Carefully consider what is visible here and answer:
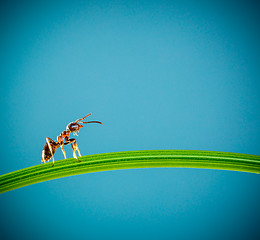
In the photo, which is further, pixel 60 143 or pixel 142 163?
pixel 60 143

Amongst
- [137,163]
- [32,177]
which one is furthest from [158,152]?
[32,177]

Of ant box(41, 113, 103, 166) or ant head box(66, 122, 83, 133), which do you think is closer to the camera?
ant box(41, 113, 103, 166)

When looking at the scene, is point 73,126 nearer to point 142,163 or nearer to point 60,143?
point 60,143

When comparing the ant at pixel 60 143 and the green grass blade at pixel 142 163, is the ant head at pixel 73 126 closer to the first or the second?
the ant at pixel 60 143

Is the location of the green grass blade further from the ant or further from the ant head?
the ant head

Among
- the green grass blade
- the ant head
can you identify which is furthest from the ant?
the green grass blade

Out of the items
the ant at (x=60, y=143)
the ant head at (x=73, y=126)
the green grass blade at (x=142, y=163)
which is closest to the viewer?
the green grass blade at (x=142, y=163)

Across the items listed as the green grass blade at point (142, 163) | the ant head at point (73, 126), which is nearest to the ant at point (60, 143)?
the ant head at point (73, 126)

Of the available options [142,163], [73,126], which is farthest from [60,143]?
[142,163]

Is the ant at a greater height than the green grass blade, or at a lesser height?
greater
